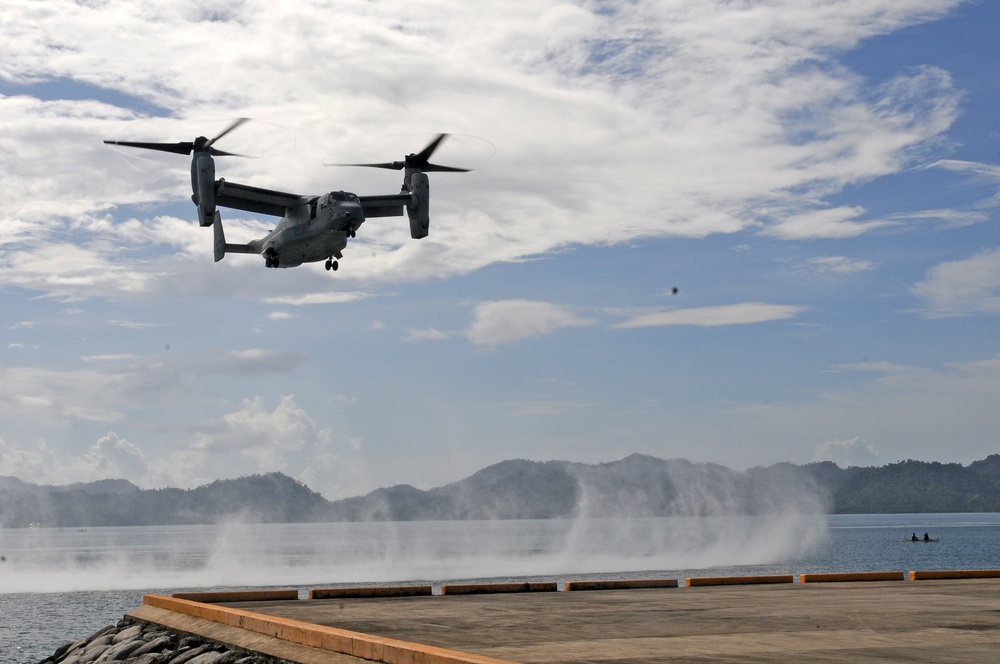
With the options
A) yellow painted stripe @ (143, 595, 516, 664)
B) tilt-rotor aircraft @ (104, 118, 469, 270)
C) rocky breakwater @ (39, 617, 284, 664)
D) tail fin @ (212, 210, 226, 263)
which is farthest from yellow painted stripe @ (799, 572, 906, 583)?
tail fin @ (212, 210, 226, 263)

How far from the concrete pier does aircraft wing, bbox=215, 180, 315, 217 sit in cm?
2475

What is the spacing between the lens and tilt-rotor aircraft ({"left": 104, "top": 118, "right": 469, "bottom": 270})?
47375 mm

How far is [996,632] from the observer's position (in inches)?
727

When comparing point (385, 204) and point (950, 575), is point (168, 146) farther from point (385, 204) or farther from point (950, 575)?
point (950, 575)

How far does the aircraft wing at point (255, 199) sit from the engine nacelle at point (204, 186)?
195 centimetres

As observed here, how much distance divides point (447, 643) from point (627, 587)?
15134 mm

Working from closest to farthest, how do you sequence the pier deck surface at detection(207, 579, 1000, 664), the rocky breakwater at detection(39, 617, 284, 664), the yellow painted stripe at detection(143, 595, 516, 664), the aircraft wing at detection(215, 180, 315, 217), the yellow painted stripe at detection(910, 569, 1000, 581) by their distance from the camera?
1. the yellow painted stripe at detection(143, 595, 516, 664)
2. the pier deck surface at detection(207, 579, 1000, 664)
3. the rocky breakwater at detection(39, 617, 284, 664)
4. the yellow painted stripe at detection(910, 569, 1000, 581)
5. the aircraft wing at detection(215, 180, 315, 217)

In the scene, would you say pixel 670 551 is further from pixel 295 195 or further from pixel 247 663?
pixel 247 663

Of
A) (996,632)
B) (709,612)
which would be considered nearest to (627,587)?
(709,612)

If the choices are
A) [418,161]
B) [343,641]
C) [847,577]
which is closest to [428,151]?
[418,161]

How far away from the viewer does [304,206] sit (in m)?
49.4

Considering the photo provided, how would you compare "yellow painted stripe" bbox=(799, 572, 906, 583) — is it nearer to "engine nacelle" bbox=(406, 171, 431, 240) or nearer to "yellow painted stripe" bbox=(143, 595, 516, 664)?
"yellow painted stripe" bbox=(143, 595, 516, 664)

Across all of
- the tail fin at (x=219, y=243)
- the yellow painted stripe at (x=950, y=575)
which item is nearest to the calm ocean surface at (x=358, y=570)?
the tail fin at (x=219, y=243)

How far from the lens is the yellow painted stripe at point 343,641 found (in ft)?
47.4
